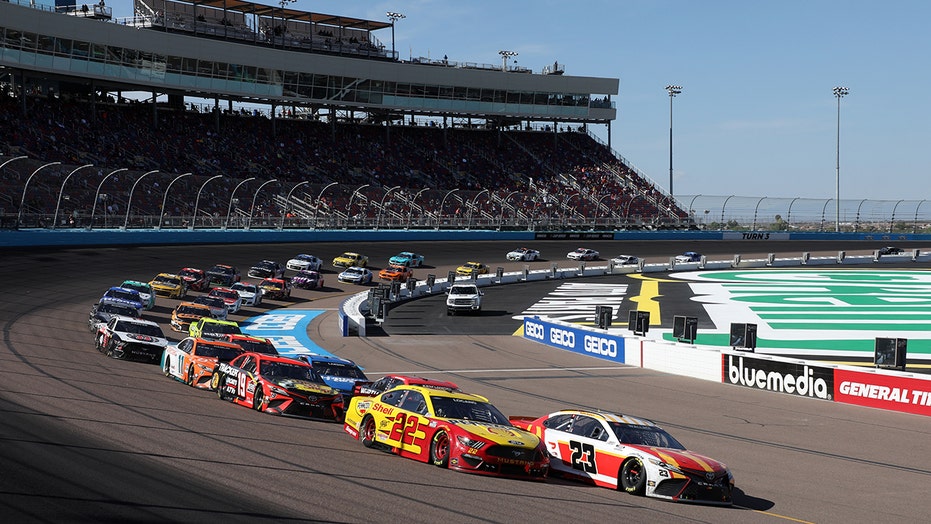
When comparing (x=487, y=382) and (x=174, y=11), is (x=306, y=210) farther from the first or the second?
(x=487, y=382)

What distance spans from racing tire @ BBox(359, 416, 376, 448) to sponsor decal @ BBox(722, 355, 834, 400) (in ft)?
48.0

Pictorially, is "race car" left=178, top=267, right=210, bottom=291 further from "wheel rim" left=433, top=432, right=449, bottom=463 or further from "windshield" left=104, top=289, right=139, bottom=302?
"wheel rim" left=433, top=432, right=449, bottom=463

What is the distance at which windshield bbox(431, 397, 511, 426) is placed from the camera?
51.8 feet

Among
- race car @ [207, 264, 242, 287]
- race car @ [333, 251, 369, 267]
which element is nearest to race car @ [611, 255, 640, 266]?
race car @ [333, 251, 369, 267]

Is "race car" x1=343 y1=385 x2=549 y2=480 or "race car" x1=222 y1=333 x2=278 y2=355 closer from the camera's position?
"race car" x1=343 y1=385 x2=549 y2=480

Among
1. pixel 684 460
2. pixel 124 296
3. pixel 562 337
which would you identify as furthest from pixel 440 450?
pixel 124 296

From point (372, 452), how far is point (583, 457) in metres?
3.39

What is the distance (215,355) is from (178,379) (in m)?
1.21

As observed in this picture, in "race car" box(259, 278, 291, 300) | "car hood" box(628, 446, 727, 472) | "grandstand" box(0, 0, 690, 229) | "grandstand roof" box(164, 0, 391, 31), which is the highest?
"grandstand roof" box(164, 0, 391, 31)

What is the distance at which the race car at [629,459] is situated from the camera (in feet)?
46.7

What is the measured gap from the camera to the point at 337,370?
22781 mm

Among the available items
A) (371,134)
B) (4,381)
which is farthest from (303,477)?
(371,134)

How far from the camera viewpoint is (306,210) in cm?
8194

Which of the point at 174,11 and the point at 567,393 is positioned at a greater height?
the point at 174,11
